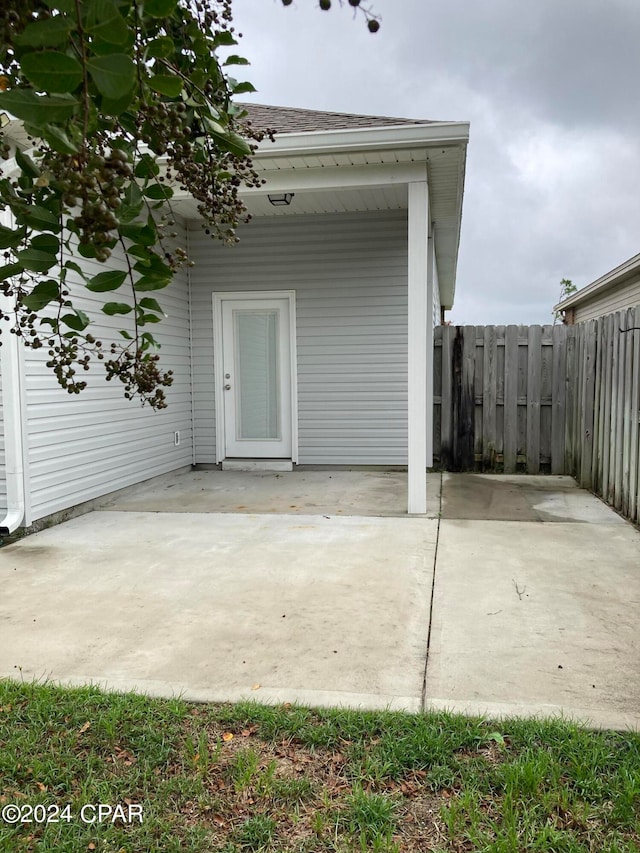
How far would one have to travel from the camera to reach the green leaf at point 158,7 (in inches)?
35.9

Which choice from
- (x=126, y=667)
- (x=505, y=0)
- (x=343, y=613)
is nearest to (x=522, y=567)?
(x=343, y=613)

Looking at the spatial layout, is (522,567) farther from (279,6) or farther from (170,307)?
(170,307)

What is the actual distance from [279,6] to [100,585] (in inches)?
138

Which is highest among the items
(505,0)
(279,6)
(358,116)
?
(358,116)

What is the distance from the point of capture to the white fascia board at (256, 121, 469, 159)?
16.7 ft

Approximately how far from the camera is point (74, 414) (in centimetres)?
580

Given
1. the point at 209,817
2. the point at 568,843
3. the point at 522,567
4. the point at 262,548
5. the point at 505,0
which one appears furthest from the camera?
the point at 262,548

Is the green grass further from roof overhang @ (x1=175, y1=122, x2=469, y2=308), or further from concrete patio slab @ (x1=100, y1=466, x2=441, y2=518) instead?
roof overhang @ (x1=175, y1=122, x2=469, y2=308)

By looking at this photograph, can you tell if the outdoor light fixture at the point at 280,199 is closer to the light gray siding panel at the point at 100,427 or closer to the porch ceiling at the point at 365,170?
the porch ceiling at the point at 365,170

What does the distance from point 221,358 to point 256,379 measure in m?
0.53

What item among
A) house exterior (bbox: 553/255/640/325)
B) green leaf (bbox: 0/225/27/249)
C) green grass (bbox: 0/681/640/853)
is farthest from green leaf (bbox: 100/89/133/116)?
house exterior (bbox: 553/255/640/325)

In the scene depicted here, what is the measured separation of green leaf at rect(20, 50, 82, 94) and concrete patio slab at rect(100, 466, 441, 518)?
5.20 meters

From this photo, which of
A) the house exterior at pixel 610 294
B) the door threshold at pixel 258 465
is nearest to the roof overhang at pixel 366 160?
the door threshold at pixel 258 465

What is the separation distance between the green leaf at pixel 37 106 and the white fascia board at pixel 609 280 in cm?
1154
